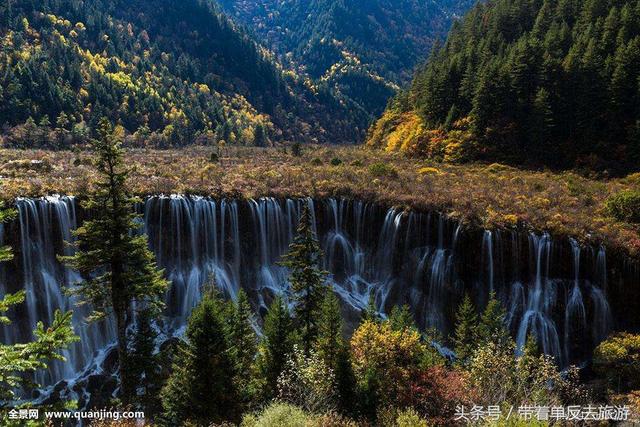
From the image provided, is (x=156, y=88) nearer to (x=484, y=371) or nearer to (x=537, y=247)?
(x=537, y=247)

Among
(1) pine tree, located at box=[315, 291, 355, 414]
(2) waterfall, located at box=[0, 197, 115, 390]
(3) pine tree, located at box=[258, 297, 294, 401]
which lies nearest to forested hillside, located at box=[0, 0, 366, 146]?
(2) waterfall, located at box=[0, 197, 115, 390]

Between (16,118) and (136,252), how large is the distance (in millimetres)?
118957

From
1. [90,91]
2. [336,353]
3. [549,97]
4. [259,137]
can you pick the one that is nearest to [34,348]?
[336,353]

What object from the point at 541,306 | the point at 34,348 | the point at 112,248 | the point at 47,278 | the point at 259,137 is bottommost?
the point at 541,306

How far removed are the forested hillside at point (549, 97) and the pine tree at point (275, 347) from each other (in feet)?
172

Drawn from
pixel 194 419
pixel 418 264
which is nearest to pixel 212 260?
pixel 418 264

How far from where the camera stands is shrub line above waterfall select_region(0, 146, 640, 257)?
1715 inches

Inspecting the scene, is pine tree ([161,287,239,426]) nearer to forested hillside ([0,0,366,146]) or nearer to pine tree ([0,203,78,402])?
pine tree ([0,203,78,402])

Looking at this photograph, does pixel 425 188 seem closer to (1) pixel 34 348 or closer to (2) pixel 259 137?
(1) pixel 34 348

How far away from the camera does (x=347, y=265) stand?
49094 millimetres

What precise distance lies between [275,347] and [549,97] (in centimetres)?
6223

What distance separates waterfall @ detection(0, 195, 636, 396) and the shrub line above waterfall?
4.96ft

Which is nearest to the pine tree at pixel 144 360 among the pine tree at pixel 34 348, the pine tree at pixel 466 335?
the pine tree at pixel 34 348

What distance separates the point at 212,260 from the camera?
46.5 m
